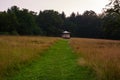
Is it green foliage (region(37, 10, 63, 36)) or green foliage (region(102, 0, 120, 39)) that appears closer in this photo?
green foliage (region(102, 0, 120, 39))

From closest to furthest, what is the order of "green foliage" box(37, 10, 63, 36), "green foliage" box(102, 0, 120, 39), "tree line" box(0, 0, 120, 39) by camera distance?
"green foliage" box(102, 0, 120, 39) < "tree line" box(0, 0, 120, 39) < "green foliage" box(37, 10, 63, 36)

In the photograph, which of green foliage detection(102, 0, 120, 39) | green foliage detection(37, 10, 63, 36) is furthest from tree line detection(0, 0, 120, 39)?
green foliage detection(102, 0, 120, 39)

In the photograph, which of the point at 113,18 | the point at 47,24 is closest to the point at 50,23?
the point at 47,24

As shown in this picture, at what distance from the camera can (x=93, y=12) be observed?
117312 mm

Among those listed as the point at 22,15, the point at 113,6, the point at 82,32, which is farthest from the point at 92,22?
the point at 113,6

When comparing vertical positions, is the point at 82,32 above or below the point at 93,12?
below

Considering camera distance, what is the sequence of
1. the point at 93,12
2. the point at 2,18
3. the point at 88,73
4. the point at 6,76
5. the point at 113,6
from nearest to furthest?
1. the point at 6,76
2. the point at 88,73
3. the point at 113,6
4. the point at 2,18
5. the point at 93,12

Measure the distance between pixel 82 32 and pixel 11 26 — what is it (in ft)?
116

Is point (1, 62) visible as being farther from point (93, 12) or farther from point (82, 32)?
point (93, 12)

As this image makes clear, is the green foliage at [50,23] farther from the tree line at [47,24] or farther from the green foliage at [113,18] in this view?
the green foliage at [113,18]

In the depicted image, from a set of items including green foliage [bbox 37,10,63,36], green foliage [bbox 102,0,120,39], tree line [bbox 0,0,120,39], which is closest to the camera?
green foliage [bbox 102,0,120,39]

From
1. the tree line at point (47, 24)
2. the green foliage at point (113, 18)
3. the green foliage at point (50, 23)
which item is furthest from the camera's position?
the green foliage at point (50, 23)

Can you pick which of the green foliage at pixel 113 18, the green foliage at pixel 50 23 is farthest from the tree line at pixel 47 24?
the green foliage at pixel 113 18

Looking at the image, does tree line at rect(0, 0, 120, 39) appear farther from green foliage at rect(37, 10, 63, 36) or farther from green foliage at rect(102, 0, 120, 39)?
green foliage at rect(102, 0, 120, 39)
